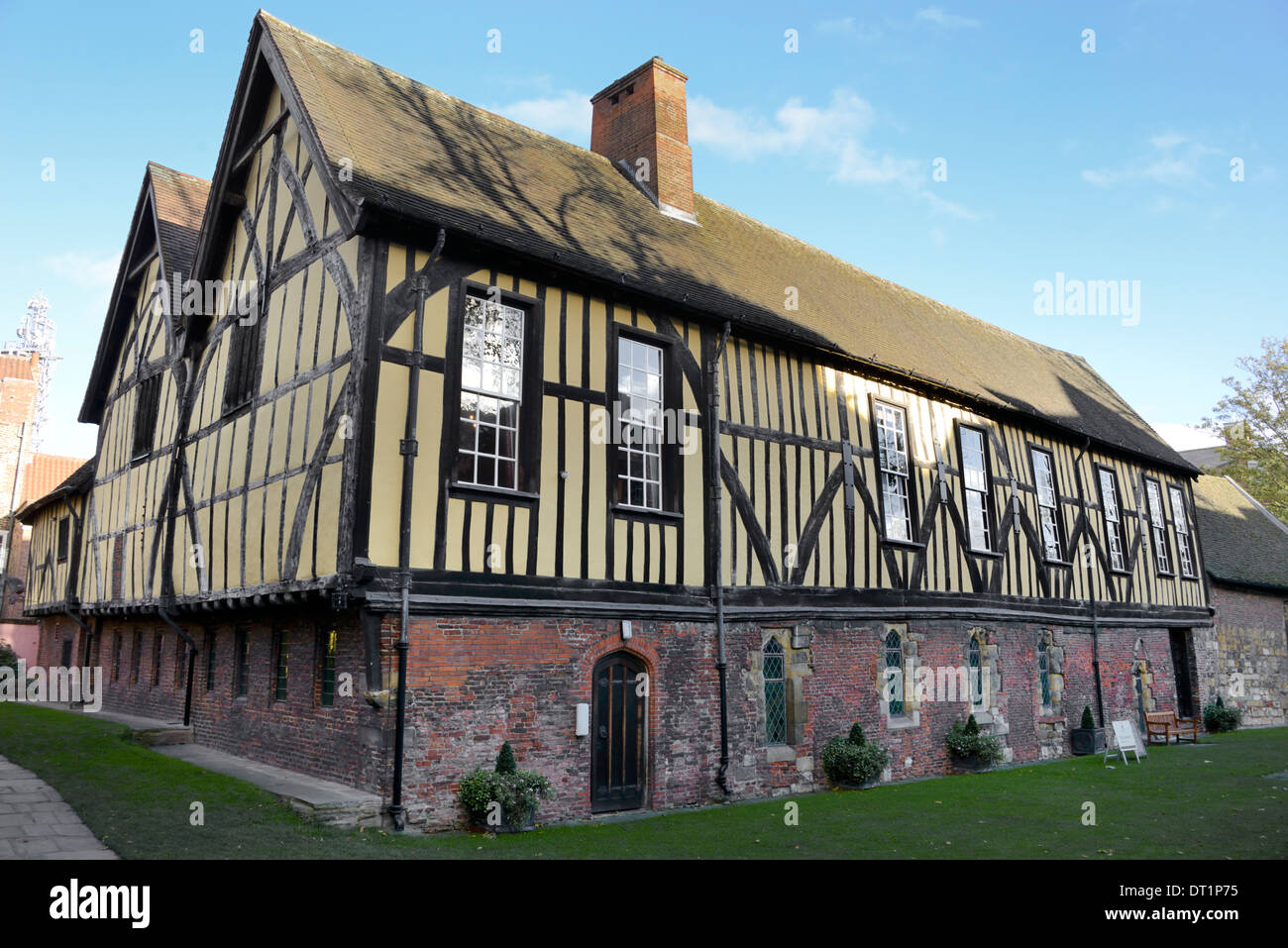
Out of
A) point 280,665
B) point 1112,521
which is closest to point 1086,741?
point 1112,521

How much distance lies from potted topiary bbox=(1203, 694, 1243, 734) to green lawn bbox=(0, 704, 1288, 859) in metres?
9.40

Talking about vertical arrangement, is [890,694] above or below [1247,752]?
above

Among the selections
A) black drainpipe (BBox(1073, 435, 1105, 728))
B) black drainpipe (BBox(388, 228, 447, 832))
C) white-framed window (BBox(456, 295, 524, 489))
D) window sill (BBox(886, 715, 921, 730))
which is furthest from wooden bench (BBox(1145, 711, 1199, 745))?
black drainpipe (BBox(388, 228, 447, 832))

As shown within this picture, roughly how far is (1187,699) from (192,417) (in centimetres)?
2324

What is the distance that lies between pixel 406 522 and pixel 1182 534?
2181cm

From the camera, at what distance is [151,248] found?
62.1ft

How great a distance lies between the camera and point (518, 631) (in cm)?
1008

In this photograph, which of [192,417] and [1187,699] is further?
[1187,699]

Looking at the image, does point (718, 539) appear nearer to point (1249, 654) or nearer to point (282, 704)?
point (282, 704)

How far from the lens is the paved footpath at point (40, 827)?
23.2 ft
